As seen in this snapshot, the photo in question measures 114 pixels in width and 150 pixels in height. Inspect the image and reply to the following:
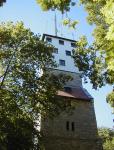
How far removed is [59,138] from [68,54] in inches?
551

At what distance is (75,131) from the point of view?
109 feet

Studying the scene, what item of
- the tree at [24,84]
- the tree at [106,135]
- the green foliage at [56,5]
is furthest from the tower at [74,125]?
the tree at [106,135]

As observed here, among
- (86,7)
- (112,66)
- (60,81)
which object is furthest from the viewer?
(60,81)

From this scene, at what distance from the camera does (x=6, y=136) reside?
74.0 ft

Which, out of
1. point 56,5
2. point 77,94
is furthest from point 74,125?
point 56,5

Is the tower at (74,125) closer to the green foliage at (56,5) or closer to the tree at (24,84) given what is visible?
the tree at (24,84)

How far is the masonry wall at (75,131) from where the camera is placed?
31219mm

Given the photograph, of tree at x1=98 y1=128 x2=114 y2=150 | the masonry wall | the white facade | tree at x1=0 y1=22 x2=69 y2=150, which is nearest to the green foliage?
tree at x1=0 y1=22 x2=69 y2=150

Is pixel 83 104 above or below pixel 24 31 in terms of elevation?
below

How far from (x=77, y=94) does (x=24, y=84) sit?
12.6 m

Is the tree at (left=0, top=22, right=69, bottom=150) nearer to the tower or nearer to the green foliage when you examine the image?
the tower

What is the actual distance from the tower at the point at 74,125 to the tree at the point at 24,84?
3.68 m

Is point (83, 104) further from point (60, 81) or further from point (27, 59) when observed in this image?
point (27, 59)

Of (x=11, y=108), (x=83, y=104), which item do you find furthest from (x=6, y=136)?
(x=83, y=104)
